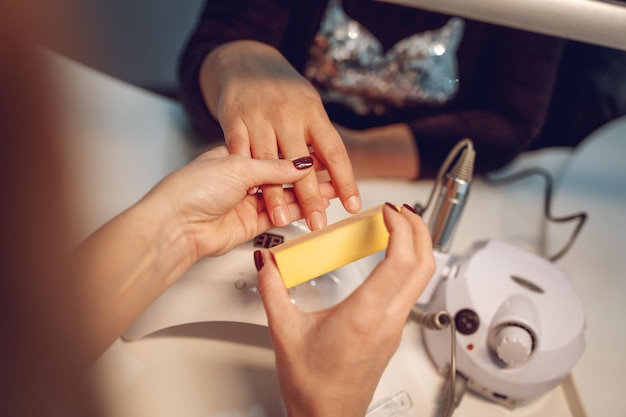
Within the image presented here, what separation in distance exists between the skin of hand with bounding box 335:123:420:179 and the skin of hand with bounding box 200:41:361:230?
0.48 ft

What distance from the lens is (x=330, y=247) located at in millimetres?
358

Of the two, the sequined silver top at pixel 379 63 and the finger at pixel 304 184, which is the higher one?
Answer: the sequined silver top at pixel 379 63

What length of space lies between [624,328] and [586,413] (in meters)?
0.13

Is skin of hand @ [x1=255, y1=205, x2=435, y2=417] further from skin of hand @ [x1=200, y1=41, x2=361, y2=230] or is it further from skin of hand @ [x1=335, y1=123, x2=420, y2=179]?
skin of hand @ [x1=335, y1=123, x2=420, y2=179]

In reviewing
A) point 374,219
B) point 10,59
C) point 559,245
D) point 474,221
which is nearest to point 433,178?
point 474,221

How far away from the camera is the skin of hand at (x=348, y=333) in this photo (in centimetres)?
31

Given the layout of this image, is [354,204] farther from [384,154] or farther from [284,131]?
[384,154]

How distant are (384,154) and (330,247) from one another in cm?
30

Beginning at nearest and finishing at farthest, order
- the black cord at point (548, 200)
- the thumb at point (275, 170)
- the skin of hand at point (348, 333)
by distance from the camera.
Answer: the skin of hand at point (348, 333) < the thumb at point (275, 170) < the black cord at point (548, 200)

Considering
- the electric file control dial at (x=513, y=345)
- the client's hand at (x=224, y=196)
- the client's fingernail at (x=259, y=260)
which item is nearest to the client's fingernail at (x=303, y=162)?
the client's hand at (x=224, y=196)

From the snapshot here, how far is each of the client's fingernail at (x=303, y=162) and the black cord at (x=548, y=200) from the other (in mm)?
335

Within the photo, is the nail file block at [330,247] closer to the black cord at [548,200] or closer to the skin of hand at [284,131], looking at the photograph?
the skin of hand at [284,131]

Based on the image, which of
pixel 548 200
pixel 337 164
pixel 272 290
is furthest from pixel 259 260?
pixel 548 200

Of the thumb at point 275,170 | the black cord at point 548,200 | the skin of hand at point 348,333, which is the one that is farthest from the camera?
the black cord at point 548,200
